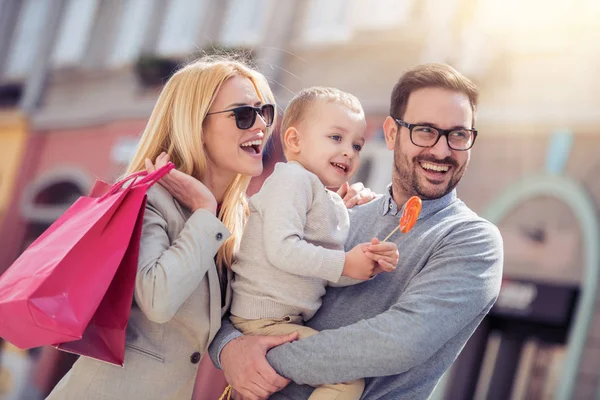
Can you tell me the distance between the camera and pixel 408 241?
10.0 feet

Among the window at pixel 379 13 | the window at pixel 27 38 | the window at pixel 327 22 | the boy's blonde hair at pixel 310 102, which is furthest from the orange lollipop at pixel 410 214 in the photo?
the window at pixel 27 38

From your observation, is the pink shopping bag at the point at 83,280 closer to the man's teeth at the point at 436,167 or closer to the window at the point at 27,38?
the man's teeth at the point at 436,167

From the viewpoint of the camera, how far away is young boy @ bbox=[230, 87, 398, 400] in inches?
114

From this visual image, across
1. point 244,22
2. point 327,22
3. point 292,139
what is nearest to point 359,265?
point 292,139

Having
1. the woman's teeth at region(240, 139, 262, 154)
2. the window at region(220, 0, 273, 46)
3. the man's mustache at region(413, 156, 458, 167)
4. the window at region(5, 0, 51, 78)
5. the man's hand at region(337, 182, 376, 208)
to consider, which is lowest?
the man's hand at region(337, 182, 376, 208)

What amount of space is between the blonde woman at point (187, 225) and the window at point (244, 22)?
10831 millimetres

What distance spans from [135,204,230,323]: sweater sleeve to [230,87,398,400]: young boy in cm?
16

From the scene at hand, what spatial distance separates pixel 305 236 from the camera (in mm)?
3061

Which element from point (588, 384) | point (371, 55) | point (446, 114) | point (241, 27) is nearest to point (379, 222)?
point (446, 114)

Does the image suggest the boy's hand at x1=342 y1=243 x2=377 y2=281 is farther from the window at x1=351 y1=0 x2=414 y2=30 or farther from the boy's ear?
the window at x1=351 y1=0 x2=414 y2=30

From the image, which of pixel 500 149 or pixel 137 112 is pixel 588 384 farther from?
pixel 137 112

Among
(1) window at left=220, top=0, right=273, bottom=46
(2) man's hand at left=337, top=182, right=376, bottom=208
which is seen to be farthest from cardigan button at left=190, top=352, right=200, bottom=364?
(1) window at left=220, top=0, right=273, bottom=46

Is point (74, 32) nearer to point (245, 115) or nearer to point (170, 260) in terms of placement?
point (245, 115)

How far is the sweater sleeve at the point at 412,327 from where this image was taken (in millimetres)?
2672
